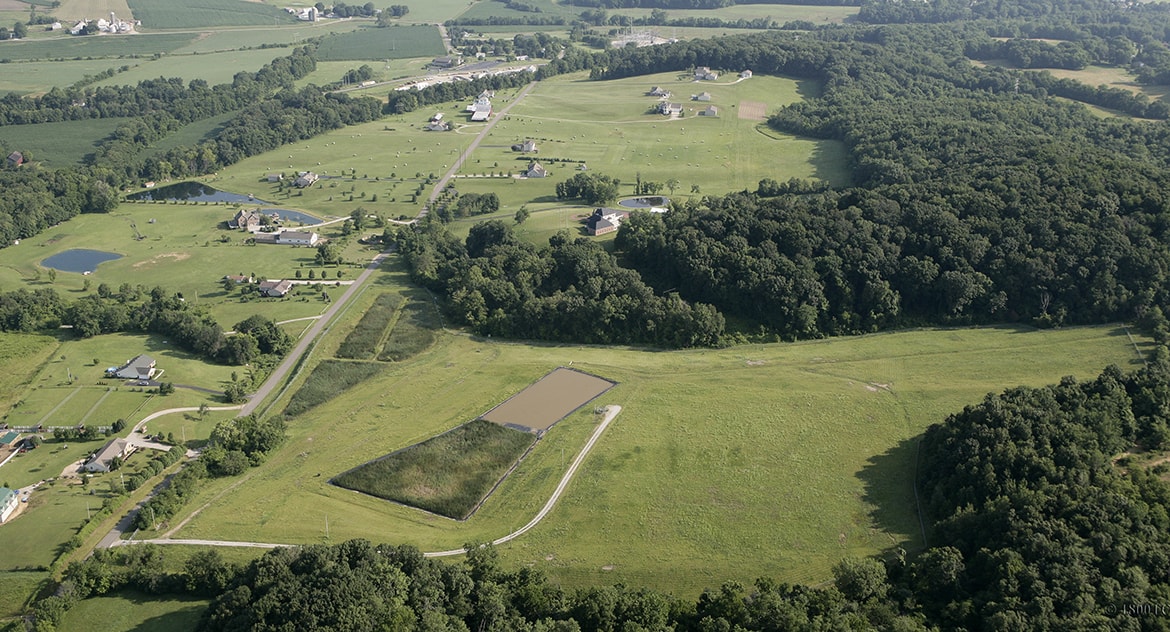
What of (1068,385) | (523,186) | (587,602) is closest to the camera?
(587,602)

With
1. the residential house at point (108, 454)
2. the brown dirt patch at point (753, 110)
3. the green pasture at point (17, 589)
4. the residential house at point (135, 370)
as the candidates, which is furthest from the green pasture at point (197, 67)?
the green pasture at point (17, 589)

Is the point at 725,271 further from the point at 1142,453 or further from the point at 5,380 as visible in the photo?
the point at 5,380

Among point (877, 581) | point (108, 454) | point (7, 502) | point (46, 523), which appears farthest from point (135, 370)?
point (877, 581)

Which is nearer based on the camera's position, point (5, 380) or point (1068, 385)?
point (1068, 385)

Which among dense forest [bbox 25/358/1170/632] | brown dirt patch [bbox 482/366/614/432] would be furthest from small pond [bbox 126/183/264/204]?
dense forest [bbox 25/358/1170/632]

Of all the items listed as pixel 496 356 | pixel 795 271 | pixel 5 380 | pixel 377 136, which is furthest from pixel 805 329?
pixel 377 136

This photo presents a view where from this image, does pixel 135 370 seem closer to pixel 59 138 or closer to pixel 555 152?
pixel 555 152

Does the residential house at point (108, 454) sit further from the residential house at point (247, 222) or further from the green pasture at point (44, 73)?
the green pasture at point (44, 73)

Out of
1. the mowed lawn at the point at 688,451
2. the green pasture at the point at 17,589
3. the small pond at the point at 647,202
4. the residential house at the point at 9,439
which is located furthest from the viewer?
the small pond at the point at 647,202
